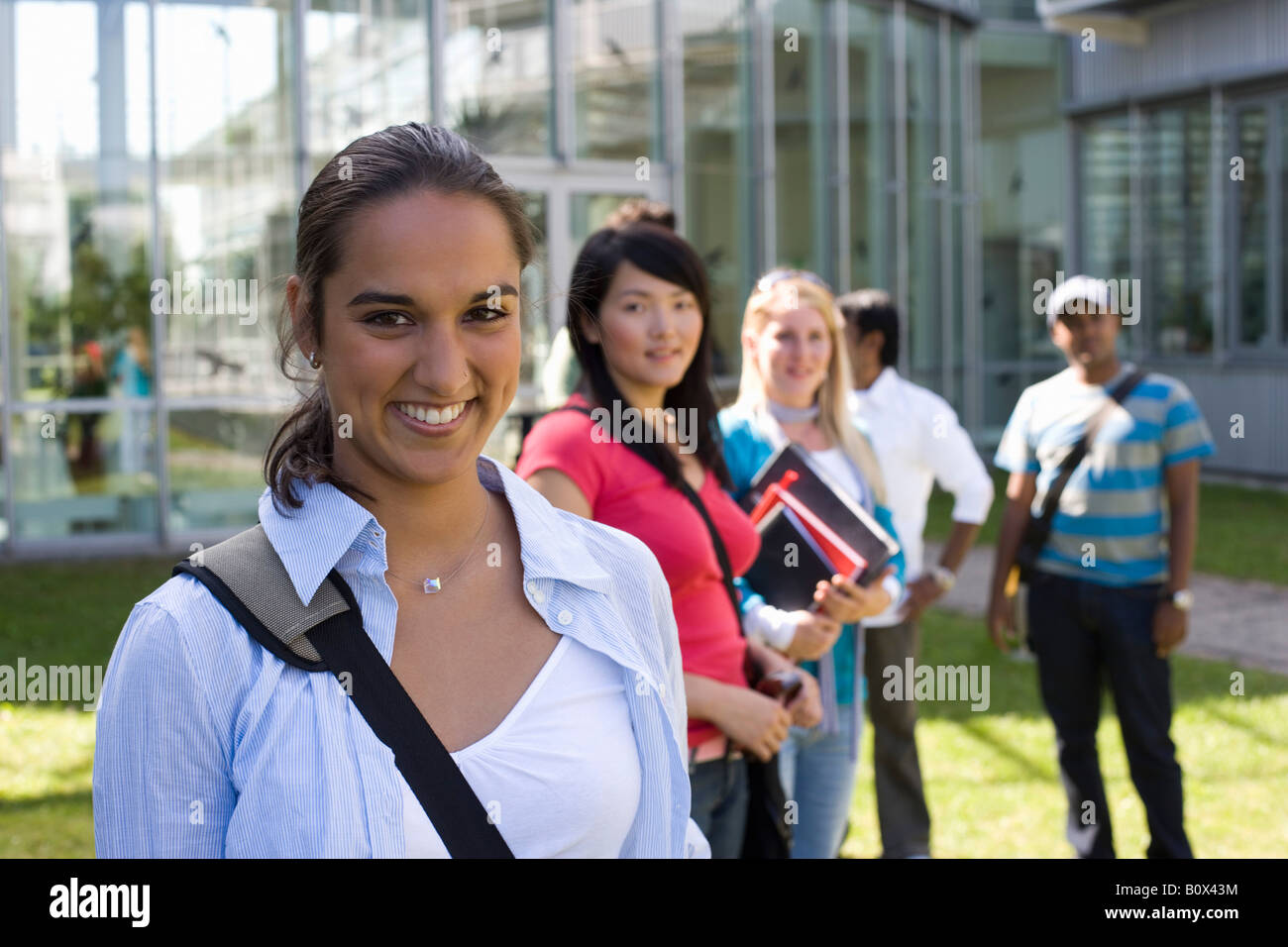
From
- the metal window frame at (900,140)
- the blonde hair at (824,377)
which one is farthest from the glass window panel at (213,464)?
the metal window frame at (900,140)

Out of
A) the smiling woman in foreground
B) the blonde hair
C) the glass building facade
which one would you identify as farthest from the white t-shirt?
the glass building facade

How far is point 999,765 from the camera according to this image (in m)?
6.30

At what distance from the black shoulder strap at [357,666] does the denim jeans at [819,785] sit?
8.84 feet

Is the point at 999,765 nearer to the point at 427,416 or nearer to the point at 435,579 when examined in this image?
the point at 435,579

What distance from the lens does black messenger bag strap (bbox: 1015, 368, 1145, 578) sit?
197 inches

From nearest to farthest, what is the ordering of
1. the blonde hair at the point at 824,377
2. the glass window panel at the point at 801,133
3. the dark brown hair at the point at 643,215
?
the dark brown hair at the point at 643,215, the blonde hair at the point at 824,377, the glass window panel at the point at 801,133

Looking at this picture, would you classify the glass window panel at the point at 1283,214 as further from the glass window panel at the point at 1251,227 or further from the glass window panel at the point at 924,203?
the glass window panel at the point at 924,203

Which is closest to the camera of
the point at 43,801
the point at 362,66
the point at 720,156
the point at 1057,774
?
the point at 43,801

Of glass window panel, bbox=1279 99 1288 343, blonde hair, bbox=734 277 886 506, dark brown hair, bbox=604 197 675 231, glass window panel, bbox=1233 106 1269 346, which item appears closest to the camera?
dark brown hair, bbox=604 197 675 231

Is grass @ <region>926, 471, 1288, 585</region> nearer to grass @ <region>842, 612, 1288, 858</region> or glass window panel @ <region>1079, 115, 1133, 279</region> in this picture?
grass @ <region>842, 612, 1288, 858</region>

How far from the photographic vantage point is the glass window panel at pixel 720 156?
14555 mm

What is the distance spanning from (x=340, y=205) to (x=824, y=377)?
2.98 m

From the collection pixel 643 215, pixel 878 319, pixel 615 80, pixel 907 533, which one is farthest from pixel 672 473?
pixel 615 80

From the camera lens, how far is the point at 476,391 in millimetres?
1740
